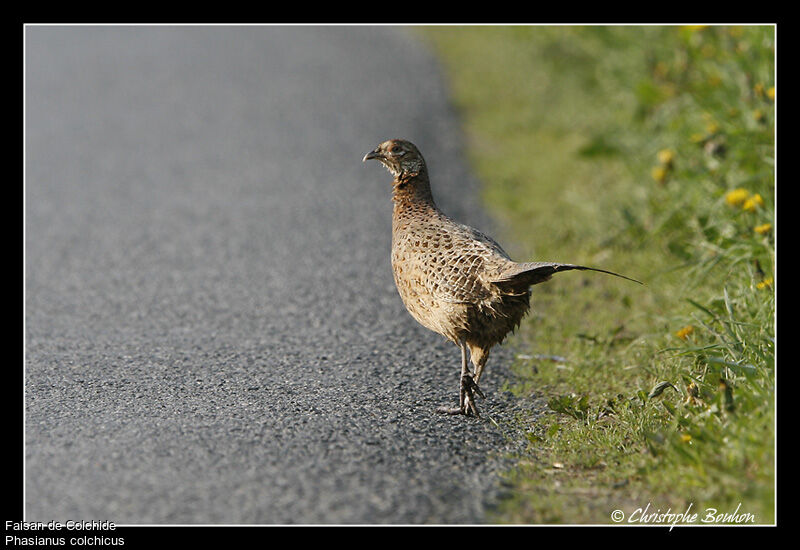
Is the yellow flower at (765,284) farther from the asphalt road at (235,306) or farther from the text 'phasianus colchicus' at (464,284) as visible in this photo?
the asphalt road at (235,306)

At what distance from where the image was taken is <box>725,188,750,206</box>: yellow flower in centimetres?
561

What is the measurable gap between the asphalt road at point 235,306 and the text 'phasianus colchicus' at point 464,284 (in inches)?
11.8

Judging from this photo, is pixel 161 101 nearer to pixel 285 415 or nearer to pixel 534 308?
pixel 534 308

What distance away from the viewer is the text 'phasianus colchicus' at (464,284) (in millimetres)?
4238

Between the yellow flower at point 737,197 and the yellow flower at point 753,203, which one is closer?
the yellow flower at point 753,203

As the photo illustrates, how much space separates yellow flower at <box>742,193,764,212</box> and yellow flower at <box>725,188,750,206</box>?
2.1 inches

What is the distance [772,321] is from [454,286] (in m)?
1.42

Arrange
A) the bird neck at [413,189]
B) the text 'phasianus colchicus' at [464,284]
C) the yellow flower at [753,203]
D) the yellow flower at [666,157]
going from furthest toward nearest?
1. the yellow flower at [666,157]
2. the yellow flower at [753,203]
3. the bird neck at [413,189]
4. the text 'phasianus colchicus' at [464,284]

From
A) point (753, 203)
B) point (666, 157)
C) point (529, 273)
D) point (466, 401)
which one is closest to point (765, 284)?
point (753, 203)

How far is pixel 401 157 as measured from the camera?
5.17 meters

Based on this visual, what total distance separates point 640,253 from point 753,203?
126 cm

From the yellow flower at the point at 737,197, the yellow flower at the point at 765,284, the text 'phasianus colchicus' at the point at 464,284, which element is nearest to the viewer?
the text 'phasianus colchicus' at the point at 464,284

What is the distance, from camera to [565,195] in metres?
7.98

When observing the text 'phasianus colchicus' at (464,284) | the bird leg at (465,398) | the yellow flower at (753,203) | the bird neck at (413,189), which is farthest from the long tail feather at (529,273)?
the yellow flower at (753,203)
